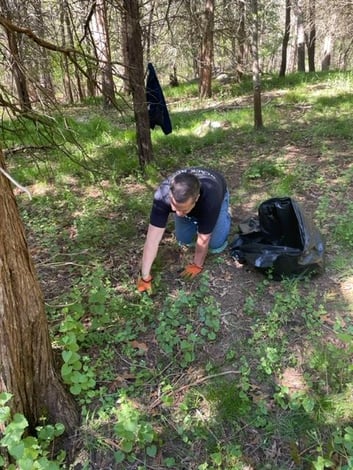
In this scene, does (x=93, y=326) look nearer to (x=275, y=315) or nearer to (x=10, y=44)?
(x=275, y=315)

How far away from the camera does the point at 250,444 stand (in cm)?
201

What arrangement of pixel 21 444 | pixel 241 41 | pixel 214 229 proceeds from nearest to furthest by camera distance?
1. pixel 21 444
2. pixel 214 229
3. pixel 241 41

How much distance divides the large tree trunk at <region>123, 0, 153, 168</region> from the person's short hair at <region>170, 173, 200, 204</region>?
70.3 inches

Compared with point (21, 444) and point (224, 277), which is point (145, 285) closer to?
point (224, 277)

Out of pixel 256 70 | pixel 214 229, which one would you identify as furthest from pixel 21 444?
pixel 256 70

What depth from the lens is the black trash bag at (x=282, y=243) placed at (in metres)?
2.83

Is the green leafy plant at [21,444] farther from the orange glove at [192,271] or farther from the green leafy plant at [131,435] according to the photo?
the orange glove at [192,271]

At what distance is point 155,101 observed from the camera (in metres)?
5.21

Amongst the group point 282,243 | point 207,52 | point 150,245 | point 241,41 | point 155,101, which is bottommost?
point 282,243

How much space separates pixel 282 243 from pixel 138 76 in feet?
8.61

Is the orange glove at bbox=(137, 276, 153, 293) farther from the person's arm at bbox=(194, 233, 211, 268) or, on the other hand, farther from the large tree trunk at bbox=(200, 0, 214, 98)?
the large tree trunk at bbox=(200, 0, 214, 98)

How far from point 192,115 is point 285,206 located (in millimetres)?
4849

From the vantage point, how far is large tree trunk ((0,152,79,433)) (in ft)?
5.50

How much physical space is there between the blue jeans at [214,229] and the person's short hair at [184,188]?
24.5 inches
